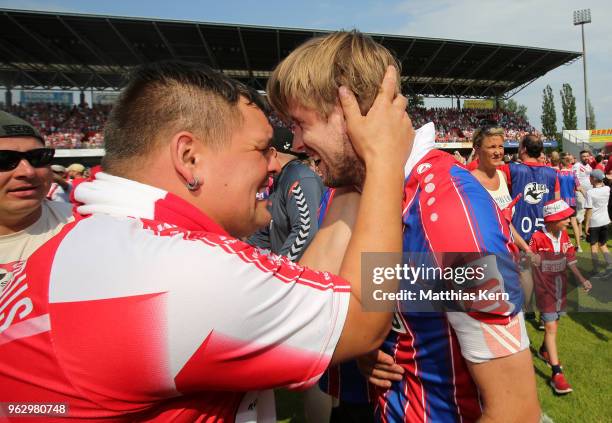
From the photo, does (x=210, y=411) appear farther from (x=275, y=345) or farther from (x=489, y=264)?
(x=489, y=264)

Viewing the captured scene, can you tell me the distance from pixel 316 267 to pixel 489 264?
2.35 ft

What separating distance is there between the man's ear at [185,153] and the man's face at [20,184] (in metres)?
2.17

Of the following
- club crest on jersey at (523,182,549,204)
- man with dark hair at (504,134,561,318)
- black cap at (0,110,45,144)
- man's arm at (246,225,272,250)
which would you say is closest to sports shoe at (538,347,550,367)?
man with dark hair at (504,134,561,318)

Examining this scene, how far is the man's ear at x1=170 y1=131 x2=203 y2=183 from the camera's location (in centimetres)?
114

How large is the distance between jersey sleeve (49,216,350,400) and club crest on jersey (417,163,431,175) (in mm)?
673

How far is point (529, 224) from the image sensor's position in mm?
5547

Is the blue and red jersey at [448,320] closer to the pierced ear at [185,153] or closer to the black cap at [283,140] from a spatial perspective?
the pierced ear at [185,153]

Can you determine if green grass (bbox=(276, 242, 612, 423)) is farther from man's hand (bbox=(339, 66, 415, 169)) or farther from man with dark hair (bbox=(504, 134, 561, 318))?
man's hand (bbox=(339, 66, 415, 169))

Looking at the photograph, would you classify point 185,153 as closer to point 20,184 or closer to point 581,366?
point 20,184

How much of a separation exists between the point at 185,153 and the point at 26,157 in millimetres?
2226

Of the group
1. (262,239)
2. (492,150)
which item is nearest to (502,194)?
(492,150)

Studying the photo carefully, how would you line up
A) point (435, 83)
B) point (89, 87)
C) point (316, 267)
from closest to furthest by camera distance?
point (316, 267) → point (89, 87) → point (435, 83)

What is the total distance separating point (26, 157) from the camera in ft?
8.97

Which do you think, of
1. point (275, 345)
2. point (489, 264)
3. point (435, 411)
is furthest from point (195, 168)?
point (435, 411)
